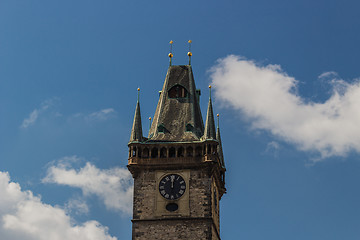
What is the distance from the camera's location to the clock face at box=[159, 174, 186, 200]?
8188 centimetres

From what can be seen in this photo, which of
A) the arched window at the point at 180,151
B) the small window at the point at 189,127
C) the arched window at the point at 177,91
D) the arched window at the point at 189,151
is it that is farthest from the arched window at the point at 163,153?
the arched window at the point at 177,91

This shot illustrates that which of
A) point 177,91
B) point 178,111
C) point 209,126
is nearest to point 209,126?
point 209,126

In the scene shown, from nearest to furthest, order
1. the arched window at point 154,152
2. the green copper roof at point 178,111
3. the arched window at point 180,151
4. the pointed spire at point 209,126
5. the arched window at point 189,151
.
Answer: the arched window at point 189,151 → the arched window at point 180,151 → the pointed spire at point 209,126 → the arched window at point 154,152 → the green copper roof at point 178,111

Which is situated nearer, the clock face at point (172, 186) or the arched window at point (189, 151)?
the clock face at point (172, 186)

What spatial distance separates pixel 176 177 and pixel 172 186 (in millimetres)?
1065

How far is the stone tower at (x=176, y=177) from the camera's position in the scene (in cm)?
8019

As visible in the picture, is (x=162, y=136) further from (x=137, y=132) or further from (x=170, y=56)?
(x=170, y=56)

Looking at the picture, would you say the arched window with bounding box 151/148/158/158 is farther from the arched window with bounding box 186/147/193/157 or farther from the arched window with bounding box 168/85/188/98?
the arched window with bounding box 168/85/188/98

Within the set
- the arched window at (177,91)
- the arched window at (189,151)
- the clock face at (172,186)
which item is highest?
the arched window at (177,91)

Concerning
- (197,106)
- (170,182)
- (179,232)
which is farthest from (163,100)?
(179,232)

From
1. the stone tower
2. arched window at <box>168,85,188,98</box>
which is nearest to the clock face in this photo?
the stone tower

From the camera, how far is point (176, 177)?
8262 centimetres

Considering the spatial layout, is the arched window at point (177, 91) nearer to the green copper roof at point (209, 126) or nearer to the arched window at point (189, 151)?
the green copper roof at point (209, 126)

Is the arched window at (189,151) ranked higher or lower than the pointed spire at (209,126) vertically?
lower
